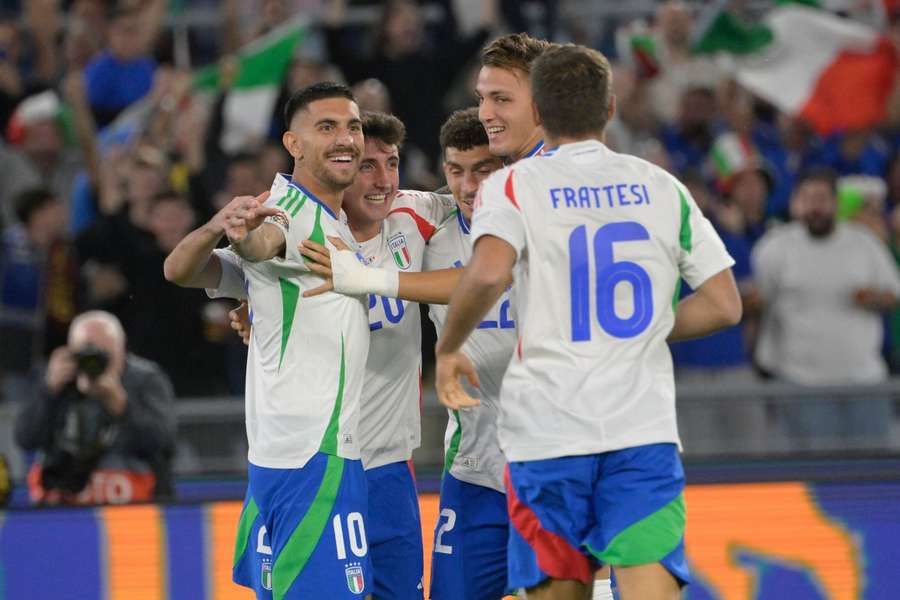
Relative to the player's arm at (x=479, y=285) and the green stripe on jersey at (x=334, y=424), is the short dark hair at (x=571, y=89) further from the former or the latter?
the green stripe on jersey at (x=334, y=424)

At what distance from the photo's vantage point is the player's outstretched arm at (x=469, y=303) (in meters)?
4.96

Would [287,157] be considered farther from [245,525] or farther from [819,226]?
[245,525]

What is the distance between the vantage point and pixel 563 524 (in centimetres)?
506

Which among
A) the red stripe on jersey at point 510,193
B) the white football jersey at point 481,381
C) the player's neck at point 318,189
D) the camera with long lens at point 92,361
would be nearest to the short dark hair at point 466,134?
the white football jersey at point 481,381

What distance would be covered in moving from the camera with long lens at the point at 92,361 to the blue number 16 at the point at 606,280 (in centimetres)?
380

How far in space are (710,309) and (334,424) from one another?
4.59ft

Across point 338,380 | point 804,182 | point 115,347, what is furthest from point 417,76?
point 338,380

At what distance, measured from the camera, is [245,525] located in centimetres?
593

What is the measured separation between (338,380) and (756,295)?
534cm

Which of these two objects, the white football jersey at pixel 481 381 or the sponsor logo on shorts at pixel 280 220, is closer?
the sponsor logo on shorts at pixel 280 220

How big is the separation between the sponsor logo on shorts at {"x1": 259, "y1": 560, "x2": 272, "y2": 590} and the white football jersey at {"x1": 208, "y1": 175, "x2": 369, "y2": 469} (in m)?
0.39

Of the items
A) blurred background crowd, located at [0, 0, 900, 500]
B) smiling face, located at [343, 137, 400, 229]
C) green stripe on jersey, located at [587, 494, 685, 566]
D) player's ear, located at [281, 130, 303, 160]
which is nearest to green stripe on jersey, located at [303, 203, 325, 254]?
player's ear, located at [281, 130, 303, 160]

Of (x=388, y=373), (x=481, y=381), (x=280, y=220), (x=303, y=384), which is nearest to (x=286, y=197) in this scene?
(x=280, y=220)

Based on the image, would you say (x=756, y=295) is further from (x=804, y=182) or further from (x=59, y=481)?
(x=59, y=481)
